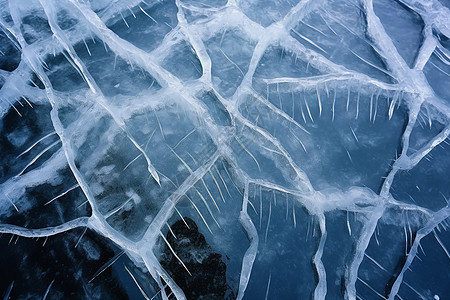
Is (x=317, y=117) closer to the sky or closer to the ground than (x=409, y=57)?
closer to the ground

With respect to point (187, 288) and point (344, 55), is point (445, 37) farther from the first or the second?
point (187, 288)

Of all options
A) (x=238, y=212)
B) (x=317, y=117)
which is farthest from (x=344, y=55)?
(x=238, y=212)

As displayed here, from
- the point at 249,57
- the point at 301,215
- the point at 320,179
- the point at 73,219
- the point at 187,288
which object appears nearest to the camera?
the point at 187,288

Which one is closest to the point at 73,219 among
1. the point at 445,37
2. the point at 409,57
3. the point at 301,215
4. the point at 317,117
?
the point at 301,215

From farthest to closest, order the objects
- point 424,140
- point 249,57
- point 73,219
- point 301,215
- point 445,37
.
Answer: point 445,37 < point 249,57 < point 424,140 < point 301,215 < point 73,219

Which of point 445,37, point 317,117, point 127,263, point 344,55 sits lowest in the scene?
point 127,263

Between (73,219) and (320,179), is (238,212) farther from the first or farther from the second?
(73,219)

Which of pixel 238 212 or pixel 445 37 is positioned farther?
pixel 445 37
